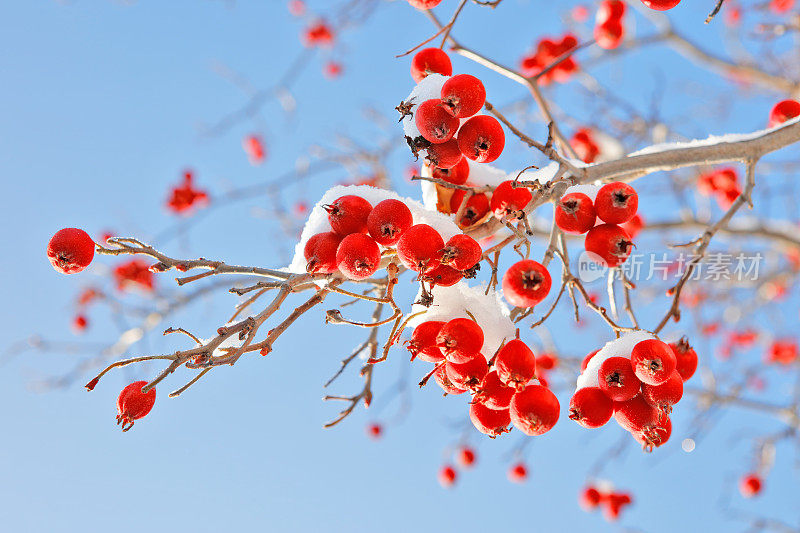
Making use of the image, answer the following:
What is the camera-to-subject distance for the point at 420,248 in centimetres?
173

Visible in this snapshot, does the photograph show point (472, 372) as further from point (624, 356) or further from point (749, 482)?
point (749, 482)

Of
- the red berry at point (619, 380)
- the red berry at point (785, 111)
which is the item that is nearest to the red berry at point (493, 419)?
the red berry at point (619, 380)

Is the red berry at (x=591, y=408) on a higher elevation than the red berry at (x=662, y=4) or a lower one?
lower

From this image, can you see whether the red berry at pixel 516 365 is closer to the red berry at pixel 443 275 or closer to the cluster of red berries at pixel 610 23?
the red berry at pixel 443 275

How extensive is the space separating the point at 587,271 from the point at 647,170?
607 mm

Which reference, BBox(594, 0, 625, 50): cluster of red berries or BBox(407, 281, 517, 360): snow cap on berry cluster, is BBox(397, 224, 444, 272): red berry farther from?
BBox(594, 0, 625, 50): cluster of red berries

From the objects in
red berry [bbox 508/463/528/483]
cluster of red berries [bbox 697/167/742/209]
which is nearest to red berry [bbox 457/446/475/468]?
red berry [bbox 508/463/528/483]

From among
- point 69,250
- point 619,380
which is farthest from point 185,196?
point 619,380

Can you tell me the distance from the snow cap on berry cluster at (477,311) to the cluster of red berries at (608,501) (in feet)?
16.4

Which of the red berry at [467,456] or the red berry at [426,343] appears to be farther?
the red berry at [467,456]

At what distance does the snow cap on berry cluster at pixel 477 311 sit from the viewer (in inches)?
79.0

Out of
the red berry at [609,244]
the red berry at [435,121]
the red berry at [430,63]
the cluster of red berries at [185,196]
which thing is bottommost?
the red berry at [609,244]

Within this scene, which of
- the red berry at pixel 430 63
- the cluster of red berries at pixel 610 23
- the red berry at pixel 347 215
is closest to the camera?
the red berry at pixel 347 215

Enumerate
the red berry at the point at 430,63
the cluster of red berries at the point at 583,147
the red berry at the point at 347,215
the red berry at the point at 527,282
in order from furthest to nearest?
the cluster of red berries at the point at 583,147, the red berry at the point at 430,63, the red berry at the point at 347,215, the red berry at the point at 527,282
